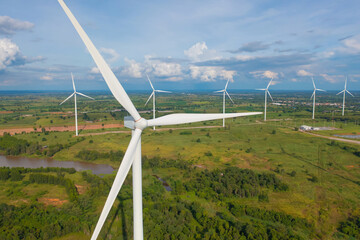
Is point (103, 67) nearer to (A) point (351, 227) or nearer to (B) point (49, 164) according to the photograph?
(A) point (351, 227)

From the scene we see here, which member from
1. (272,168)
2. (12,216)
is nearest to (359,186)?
(272,168)

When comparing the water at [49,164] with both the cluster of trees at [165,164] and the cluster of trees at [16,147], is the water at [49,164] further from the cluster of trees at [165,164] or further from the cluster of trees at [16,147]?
the cluster of trees at [165,164]

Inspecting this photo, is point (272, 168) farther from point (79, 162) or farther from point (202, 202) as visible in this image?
point (79, 162)

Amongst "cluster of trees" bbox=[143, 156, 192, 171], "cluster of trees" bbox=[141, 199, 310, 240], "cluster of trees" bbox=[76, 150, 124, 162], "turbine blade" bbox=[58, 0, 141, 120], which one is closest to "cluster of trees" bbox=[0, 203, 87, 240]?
"cluster of trees" bbox=[141, 199, 310, 240]

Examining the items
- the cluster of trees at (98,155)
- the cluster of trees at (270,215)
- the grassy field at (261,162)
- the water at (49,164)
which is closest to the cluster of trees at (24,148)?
the grassy field at (261,162)

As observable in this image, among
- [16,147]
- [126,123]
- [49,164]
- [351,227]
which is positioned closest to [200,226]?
→ [351,227]
